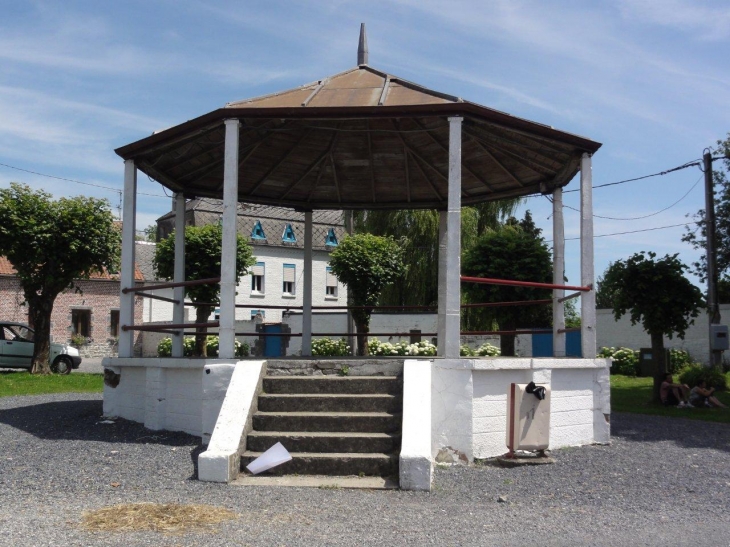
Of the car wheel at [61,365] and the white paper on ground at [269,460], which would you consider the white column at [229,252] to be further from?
the car wheel at [61,365]

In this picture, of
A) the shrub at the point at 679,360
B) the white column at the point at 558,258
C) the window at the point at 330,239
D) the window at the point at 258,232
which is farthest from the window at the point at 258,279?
the white column at the point at 558,258

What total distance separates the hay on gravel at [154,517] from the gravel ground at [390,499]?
0.43 feet

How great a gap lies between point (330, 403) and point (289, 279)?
141 ft

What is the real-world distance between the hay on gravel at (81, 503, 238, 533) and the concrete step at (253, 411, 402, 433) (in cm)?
178

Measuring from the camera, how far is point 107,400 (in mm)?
10734

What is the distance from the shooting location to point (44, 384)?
19.3m

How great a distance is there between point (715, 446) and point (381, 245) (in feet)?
44.5

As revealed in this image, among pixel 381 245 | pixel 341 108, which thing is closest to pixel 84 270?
pixel 381 245

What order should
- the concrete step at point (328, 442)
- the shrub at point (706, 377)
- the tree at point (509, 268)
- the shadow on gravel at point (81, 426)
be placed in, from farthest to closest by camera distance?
the shrub at point (706, 377) < the tree at point (509, 268) < the shadow on gravel at point (81, 426) < the concrete step at point (328, 442)

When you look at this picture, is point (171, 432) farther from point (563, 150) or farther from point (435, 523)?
point (563, 150)

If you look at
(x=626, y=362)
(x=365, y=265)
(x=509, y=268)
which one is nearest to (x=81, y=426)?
(x=509, y=268)

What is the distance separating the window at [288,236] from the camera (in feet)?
167

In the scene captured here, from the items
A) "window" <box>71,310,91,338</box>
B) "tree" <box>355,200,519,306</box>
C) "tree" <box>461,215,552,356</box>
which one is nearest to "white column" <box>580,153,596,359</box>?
"tree" <box>461,215,552,356</box>

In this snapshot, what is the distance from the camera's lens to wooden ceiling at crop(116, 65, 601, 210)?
8.85 m
